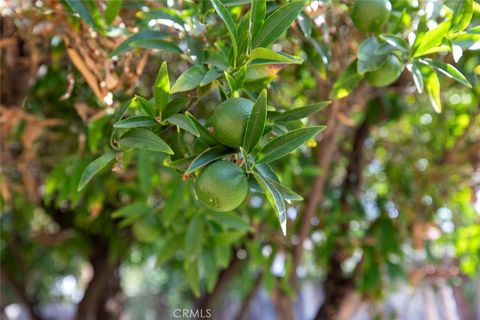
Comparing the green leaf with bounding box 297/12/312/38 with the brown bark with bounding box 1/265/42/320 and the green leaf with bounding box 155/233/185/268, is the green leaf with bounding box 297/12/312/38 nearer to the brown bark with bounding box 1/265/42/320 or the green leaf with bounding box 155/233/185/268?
the green leaf with bounding box 155/233/185/268

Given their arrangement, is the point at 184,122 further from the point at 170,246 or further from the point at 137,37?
the point at 170,246

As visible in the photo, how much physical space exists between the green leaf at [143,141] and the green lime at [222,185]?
81mm

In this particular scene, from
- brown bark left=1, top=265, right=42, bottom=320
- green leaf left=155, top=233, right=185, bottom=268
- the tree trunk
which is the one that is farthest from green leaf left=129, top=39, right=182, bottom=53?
brown bark left=1, top=265, right=42, bottom=320

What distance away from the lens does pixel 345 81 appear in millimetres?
1234

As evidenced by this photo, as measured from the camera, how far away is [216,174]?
35.5 inches

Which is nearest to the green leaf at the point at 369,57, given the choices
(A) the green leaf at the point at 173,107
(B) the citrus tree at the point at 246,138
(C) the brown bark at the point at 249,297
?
(B) the citrus tree at the point at 246,138

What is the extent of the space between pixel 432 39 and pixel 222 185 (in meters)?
0.53

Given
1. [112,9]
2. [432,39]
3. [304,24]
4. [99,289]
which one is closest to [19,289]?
[99,289]

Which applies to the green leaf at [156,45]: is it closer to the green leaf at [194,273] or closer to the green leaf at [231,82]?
the green leaf at [231,82]

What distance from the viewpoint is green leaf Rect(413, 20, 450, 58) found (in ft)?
3.58

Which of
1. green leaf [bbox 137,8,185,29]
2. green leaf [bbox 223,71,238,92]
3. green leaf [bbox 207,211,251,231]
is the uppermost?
A: green leaf [bbox 223,71,238,92]

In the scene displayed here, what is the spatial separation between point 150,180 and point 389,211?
148 centimetres

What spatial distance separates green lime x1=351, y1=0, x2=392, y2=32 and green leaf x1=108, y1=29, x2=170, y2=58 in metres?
0.40

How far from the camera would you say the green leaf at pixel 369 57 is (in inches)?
44.8
